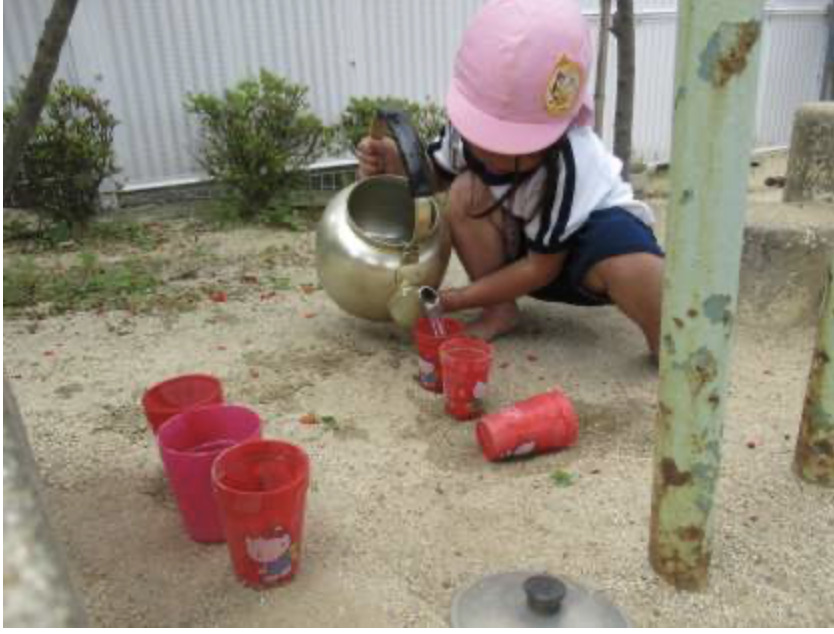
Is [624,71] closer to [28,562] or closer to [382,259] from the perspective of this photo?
[382,259]

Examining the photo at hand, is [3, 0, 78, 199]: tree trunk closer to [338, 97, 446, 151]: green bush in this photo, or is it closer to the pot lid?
the pot lid

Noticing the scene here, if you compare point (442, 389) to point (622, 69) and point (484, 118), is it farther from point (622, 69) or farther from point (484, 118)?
point (622, 69)

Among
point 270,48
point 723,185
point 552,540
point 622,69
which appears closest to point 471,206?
point 552,540

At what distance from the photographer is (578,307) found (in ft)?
8.82

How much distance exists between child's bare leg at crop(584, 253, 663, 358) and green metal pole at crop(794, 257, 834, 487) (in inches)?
20.1

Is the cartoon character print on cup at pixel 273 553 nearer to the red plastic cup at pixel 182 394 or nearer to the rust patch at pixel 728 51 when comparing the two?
the red plastic cup at pixel 182 394

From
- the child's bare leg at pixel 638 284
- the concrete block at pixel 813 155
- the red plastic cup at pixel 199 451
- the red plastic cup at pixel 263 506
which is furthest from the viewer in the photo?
the concrete block at pixel 813 155

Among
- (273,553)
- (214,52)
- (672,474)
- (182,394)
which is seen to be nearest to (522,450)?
(672,474)

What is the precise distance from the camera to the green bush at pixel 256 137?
375 centimetres

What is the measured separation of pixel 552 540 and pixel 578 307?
1382 mm

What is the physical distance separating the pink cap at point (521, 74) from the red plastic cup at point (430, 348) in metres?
0.49

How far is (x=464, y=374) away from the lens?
1.80m

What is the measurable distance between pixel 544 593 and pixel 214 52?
3.55m

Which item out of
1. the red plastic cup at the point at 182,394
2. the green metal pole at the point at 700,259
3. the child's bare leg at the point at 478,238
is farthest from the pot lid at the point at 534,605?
the child's bare leg at the point at 478,238
